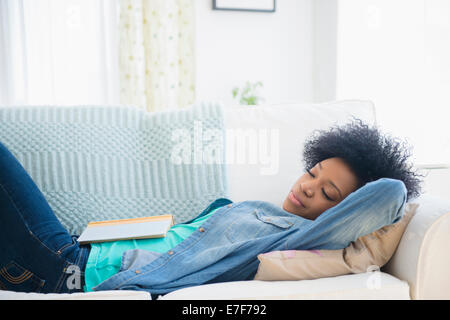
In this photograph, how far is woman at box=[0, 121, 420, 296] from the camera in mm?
775

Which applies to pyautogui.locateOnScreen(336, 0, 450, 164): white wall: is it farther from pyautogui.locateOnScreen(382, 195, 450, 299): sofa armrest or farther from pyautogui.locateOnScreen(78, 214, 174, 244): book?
pyautogui.locateOnScreen(78, 214, 174, 244): book

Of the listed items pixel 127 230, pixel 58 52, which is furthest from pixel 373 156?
pixel 58 52

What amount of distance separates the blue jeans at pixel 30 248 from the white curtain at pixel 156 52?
1777mm

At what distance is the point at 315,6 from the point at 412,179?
231cm

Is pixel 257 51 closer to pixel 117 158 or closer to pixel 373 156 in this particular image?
pixel 117 158

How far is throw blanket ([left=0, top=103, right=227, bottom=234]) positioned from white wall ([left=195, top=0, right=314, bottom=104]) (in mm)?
1555

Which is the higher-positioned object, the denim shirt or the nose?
the nose

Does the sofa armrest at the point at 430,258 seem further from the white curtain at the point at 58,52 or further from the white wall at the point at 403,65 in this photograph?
the white curtain at the point at 58,52

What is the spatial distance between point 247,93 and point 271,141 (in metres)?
1.56

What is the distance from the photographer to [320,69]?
2.89m

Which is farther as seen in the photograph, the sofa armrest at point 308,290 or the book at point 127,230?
the book at point 127,230

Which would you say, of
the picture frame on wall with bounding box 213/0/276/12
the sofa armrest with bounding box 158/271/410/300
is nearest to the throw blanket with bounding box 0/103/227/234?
the sofa armrest with bounding box 158/271/410/300

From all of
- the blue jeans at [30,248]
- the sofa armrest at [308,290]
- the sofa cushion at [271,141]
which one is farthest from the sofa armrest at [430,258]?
the blue jeans at [30,248]

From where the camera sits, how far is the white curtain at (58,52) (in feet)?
8.33
